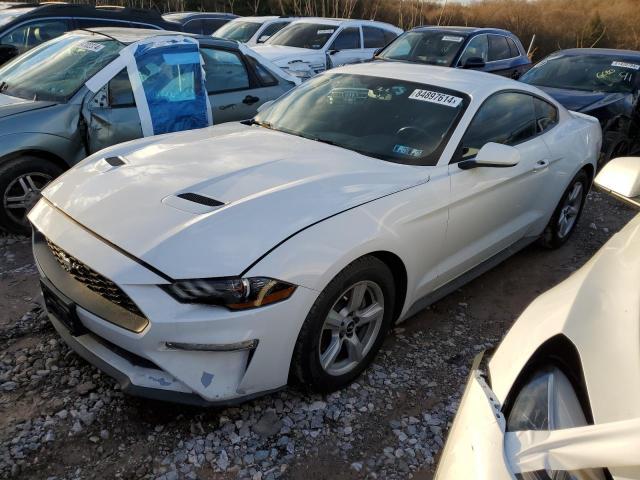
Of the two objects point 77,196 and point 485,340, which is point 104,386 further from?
point 485,340

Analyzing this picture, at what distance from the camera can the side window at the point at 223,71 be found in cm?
528

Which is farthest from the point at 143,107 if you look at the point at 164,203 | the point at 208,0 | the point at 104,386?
the point at 208,0

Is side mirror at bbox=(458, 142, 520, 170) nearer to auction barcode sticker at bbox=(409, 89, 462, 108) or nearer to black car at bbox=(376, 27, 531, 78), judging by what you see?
auction barcode sticker at bbox=(409, 89, 462, 108)

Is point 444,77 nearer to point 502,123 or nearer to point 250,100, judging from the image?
point 502,123

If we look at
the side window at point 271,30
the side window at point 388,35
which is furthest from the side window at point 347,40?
the side window at point 271,30

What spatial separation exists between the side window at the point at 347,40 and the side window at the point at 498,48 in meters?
2.65

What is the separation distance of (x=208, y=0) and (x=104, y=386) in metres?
23.6

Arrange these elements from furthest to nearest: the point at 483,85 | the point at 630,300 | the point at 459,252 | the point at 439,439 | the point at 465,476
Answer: the point at 483,85
the point at 459,252
the point at 439,439
the point at 630,300
the point at 465,476

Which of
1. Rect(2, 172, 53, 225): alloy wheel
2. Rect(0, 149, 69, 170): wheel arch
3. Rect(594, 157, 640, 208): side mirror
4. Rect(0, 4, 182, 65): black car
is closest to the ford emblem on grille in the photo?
Rect(2, 172, 53, 225): alloy wheel

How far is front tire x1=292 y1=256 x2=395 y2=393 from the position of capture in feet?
8.08

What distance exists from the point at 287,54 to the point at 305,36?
1.05 metres

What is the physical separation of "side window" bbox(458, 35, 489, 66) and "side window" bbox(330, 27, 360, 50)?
2.52 metres

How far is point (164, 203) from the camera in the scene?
2.55 metres

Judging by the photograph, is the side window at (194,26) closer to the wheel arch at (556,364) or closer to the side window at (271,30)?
the side window at (271,30)
